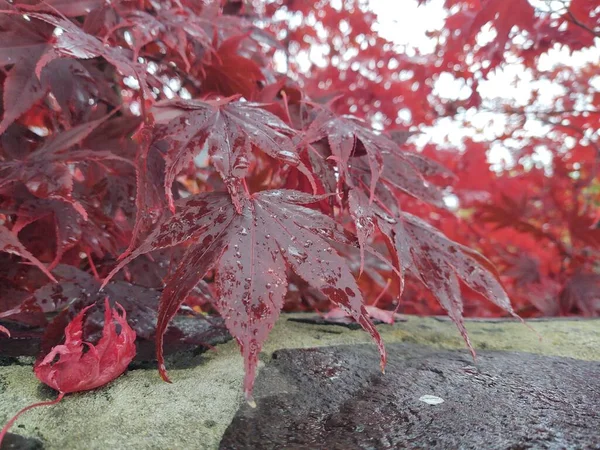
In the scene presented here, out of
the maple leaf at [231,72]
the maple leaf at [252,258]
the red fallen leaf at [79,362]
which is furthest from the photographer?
the maple leaf at [231,72]

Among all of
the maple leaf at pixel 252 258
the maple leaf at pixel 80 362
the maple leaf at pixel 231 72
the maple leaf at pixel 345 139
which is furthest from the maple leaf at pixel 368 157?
the maple leaf at pixel 80 362

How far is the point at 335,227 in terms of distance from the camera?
0.58 m

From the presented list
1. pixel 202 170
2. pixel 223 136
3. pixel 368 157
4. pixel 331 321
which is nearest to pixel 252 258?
pixel 223 136

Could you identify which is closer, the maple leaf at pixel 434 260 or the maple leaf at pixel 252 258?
the maple leaf at pixel 252 258

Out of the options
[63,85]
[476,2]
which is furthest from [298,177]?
[476,2]

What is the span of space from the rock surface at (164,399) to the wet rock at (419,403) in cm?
3

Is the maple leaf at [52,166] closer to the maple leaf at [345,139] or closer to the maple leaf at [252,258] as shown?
the maple leaf at [252,258]

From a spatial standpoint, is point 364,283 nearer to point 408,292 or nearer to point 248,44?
point 408,292

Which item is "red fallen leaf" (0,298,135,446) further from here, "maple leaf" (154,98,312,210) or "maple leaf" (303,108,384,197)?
"maple leaf" (303,108,384,197)

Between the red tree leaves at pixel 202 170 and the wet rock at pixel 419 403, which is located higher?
the red tree leaves at pixel 202 170

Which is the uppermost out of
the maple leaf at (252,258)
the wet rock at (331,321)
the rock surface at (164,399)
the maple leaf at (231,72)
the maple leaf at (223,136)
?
the maple leaf at (231,72)

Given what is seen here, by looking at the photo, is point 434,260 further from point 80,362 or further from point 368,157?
point 80,362

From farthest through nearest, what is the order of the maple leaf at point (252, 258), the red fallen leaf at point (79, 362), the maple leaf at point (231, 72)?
the maple leaf at point (231, 72) → the red fallen leaf at point (79, 362) → the maple leaf at point (252, 258)

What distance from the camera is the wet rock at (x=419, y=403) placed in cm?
52
